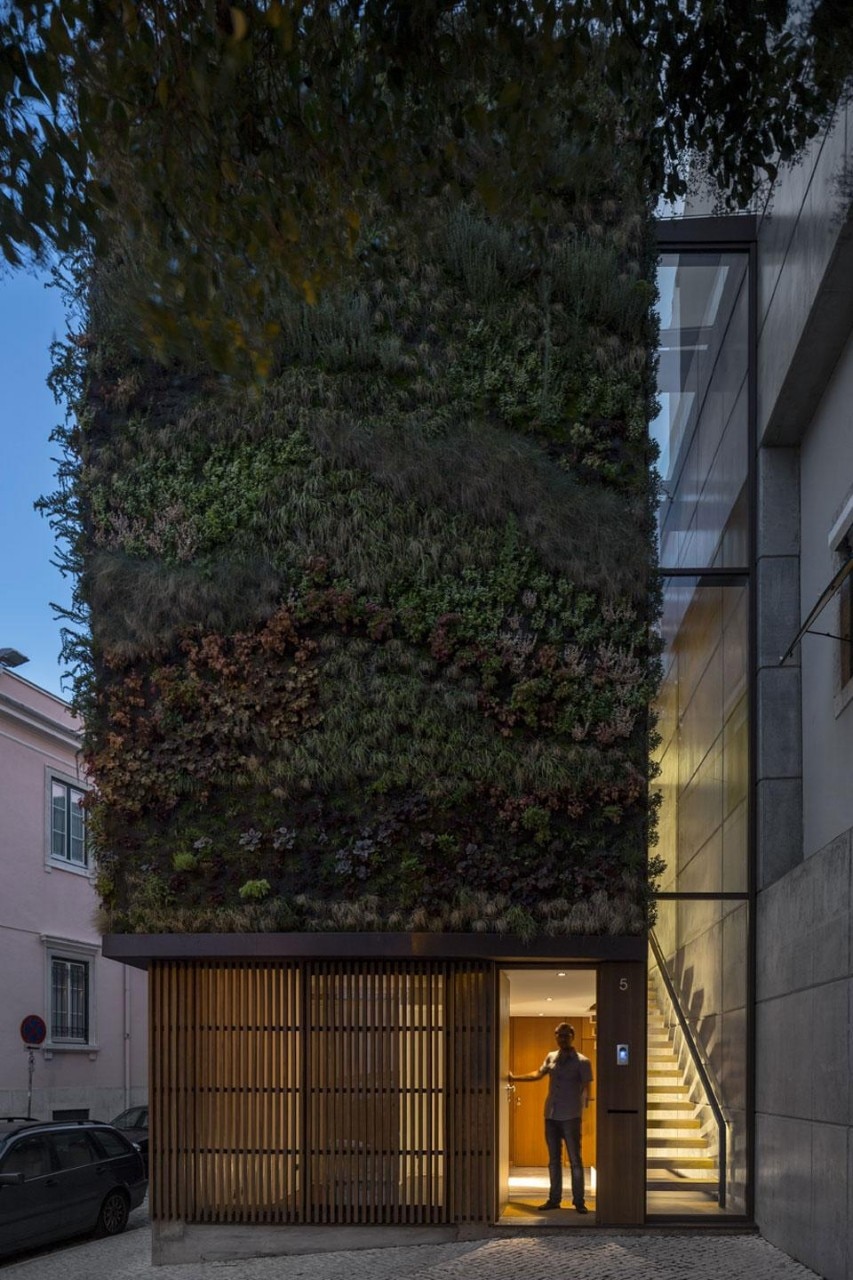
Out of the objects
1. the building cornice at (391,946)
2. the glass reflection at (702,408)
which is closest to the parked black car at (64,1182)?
the building cornice at (391,946)

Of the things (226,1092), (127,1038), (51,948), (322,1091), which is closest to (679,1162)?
(322,1091)

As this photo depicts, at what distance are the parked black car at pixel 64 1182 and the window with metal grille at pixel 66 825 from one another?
13.1 m

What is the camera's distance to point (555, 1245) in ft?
42.1

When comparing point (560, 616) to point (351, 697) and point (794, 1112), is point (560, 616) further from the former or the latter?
point (794, 1112)

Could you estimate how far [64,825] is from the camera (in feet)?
101

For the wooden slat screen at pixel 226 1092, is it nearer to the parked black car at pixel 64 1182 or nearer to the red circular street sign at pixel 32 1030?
the parked black car at pixel 64 1182

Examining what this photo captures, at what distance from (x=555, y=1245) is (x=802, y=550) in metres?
6.29

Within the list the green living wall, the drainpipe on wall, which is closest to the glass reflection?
the green living wall

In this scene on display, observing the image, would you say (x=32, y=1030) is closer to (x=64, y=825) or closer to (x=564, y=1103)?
(x=64, y=825)

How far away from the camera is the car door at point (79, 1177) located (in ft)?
52.5

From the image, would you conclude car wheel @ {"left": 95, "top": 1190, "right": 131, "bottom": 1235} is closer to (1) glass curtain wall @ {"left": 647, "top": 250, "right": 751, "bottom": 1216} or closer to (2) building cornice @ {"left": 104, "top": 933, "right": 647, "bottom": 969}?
(2) building cornice @ {"left": 104, "top": 933, "right": 647, "bottom": 969}

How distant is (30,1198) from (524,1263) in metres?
5.74

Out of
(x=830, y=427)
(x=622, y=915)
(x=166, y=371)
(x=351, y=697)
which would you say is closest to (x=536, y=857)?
(x=622, y=915)

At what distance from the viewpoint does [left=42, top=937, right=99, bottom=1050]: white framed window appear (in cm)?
2909
